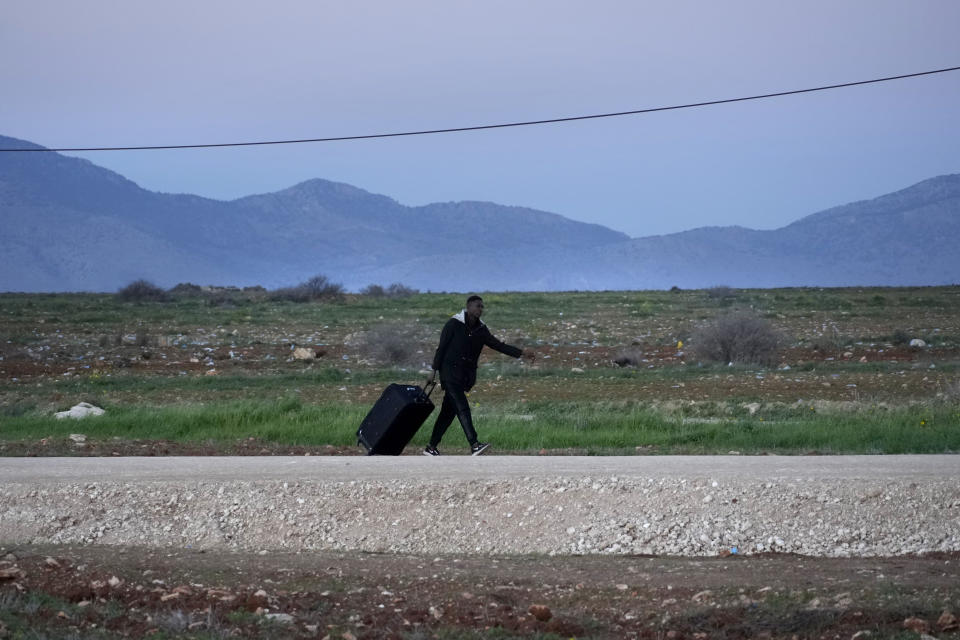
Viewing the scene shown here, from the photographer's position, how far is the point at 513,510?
1054cm

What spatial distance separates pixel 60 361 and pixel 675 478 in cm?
2595

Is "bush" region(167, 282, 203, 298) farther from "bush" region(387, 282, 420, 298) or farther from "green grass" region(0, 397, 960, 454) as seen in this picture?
"green grass" region(0, 397, 960, 454)

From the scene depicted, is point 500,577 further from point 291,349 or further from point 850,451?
point 291,349

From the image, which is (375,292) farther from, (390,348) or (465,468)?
(465,468)

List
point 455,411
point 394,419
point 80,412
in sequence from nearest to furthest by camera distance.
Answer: point 394,419
point 455,411
point 80,412

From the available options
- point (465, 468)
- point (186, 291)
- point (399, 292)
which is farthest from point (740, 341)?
point (186, 291)

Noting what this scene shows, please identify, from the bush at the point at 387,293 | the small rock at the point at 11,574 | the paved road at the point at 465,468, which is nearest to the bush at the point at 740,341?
the paved road at the point at 465,468

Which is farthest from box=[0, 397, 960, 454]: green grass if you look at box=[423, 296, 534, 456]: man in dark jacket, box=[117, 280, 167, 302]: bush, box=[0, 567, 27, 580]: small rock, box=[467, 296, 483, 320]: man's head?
box=[117, 280, 167, 302]: bush

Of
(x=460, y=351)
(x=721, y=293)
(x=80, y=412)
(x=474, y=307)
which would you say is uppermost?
(x=721, y=293)

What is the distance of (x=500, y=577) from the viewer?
8688 mm

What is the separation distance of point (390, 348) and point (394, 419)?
1903 centimetres

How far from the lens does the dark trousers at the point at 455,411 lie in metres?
13.0

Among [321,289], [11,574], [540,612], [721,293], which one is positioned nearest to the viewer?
[540,612]

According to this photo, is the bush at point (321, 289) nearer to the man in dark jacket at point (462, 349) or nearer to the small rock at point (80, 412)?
the small rock at point (80, 412)
